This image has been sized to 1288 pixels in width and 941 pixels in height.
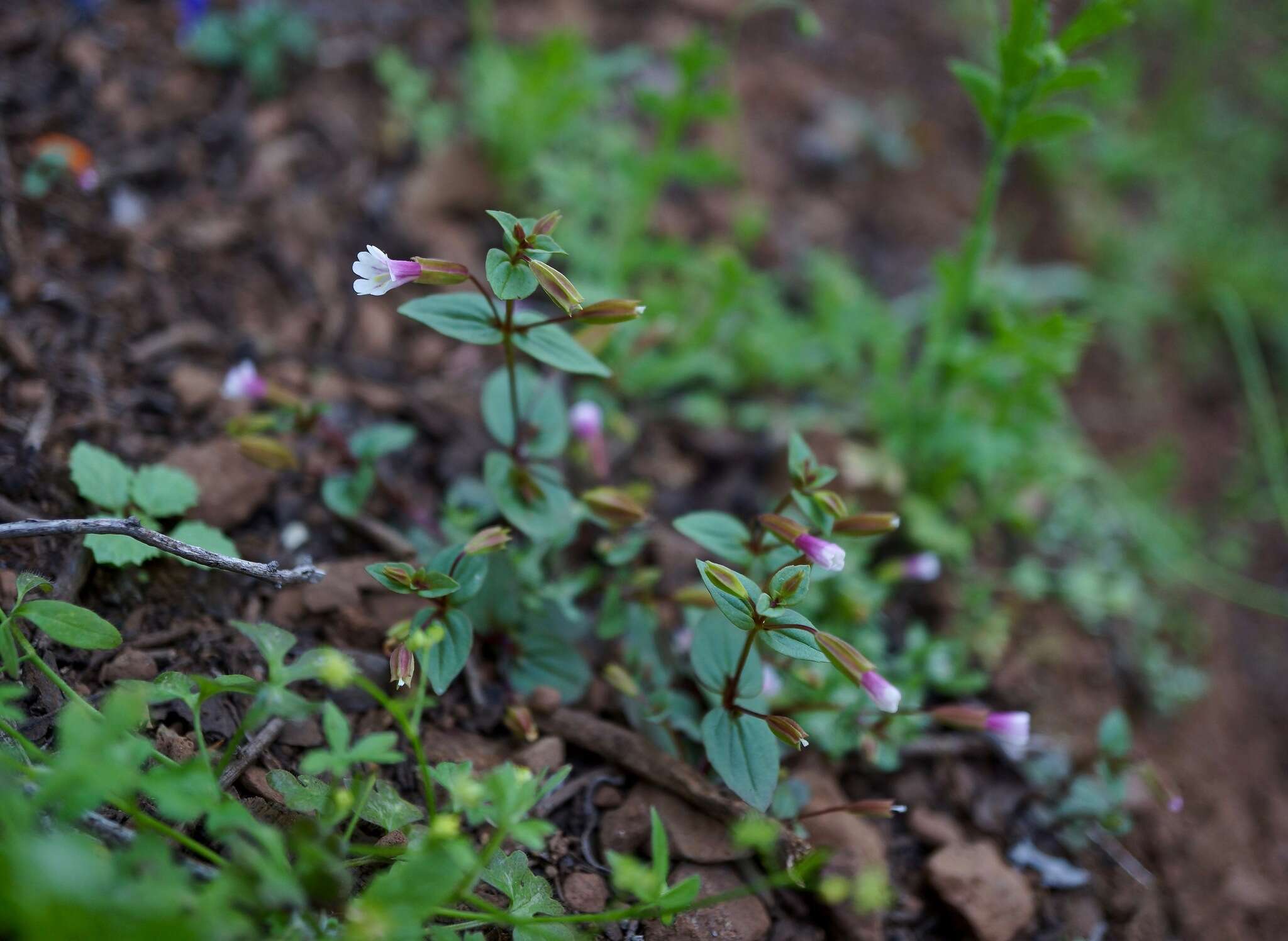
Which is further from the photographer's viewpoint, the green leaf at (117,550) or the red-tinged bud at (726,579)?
the green leaf at (117,550)

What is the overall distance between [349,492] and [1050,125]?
6.25 feet

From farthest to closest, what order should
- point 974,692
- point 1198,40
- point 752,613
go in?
point 1198,40, point 974,692, point 752,613

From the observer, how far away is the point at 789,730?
5.24 feet

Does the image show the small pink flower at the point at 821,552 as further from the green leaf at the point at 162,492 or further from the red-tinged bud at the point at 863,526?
the green leaf at the point at 162,492

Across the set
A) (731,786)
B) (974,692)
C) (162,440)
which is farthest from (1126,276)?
(162,440)

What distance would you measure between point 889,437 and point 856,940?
140 cm

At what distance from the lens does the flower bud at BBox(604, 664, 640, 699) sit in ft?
6.05

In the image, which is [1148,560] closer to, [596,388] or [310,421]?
[596,388]

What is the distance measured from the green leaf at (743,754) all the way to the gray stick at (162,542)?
0.77 meters

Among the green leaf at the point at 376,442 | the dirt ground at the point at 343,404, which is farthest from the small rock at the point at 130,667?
the green leaf at the point at 376,442

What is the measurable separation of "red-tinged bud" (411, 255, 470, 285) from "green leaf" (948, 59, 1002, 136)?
1.38 m

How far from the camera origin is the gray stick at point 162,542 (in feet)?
A: 4.91

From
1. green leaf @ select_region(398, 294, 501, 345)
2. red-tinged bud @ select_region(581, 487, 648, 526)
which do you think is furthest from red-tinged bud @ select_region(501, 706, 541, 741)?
green leaf @ select_region(398, 294, 501, 345)

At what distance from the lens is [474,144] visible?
2.99 m
